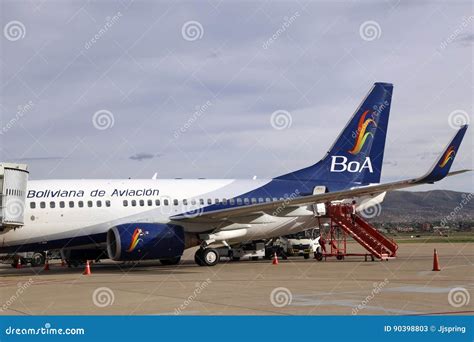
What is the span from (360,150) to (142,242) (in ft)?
41.2

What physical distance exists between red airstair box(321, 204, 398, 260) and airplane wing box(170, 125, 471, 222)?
2.88 metres

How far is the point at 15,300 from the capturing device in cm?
1498

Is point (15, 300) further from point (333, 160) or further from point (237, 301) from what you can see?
point (333, 160)

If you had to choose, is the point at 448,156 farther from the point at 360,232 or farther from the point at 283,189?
the point at 283,189

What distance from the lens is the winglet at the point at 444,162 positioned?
20.5 meters

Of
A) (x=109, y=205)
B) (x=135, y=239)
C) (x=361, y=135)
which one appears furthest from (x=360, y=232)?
(x=109, y=205)

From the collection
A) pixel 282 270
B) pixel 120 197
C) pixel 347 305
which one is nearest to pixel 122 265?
pixel 120 197

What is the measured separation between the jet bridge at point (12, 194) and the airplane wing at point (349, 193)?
6106 mm

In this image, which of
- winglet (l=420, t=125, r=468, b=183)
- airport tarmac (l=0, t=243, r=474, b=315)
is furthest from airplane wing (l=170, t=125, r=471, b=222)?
airport tarmac (l=0, t=243, r=474, b=315)

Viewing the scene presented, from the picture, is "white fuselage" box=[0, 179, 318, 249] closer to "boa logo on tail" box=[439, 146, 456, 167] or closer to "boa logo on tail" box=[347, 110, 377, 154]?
"boa logo on tail" box=[347, 110, 377, 154]

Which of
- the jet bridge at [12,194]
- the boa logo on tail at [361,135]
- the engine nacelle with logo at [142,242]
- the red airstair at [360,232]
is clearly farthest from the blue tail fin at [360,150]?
the jet bridge at [12,194]

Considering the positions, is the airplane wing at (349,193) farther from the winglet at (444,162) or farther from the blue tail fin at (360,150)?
the blue tail fin at (360,150)

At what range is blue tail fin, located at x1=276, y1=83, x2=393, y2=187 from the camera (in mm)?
30719

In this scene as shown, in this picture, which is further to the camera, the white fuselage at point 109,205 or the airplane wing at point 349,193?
the white fuselage at point 109,205
